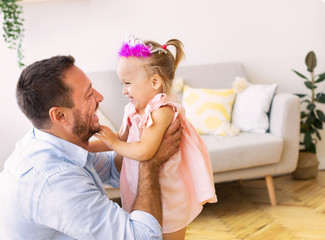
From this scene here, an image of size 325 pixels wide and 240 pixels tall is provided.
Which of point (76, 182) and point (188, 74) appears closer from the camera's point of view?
point (76, 182)

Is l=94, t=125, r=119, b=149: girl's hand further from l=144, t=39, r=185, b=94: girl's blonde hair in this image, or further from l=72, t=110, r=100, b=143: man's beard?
l=144, t=39, r=185, b=94: girl's blonde hair

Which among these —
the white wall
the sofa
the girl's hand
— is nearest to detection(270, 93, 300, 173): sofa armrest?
the sofa

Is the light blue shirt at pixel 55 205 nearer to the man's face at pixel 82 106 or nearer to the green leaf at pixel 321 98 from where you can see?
the man's face at pixel 82 106

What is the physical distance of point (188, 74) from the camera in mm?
3457

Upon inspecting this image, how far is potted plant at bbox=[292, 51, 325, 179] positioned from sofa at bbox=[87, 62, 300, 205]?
45 cm

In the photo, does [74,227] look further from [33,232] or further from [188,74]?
[188,74]

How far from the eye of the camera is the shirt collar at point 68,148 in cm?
133

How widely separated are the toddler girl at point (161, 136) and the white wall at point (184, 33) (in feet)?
6.75

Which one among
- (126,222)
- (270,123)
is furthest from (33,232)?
(270,123)

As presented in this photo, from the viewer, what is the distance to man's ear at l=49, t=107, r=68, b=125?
1.32m

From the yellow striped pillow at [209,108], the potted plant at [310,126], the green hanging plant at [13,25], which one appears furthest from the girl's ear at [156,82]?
the potted plant at [310,126]

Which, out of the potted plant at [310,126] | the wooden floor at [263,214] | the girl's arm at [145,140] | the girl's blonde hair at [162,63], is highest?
the girl's blonde hair at [162,63]

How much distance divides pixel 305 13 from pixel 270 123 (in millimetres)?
1240

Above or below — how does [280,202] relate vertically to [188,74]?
below
